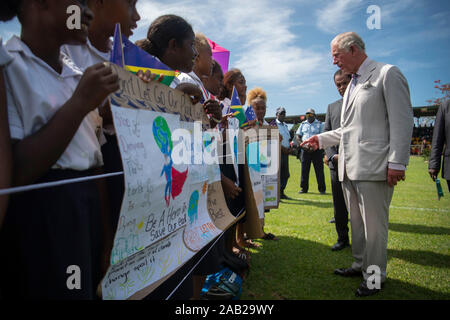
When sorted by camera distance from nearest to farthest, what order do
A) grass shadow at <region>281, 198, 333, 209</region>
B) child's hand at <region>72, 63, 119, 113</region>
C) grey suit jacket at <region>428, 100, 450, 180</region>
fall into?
child's hand at <region>72, 63, 119, 113</region> → grey suit jacket at <region>428, 100, 450, 180</region> → grass shadow at <region>281, 198, 333, 209</region>

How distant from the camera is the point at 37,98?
0.94m

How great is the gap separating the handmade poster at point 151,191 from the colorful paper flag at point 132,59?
0.24ft

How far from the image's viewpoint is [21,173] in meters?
0.90

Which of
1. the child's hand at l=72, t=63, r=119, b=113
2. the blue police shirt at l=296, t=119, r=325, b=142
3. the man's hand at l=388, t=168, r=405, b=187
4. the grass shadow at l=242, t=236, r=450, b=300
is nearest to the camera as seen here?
the child's hand at l=72, t=63, r=119, b=113

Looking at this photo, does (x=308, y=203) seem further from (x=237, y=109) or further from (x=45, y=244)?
(x=45, y=244)

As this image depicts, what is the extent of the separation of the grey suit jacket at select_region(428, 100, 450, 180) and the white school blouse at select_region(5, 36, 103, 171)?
421 centimetres

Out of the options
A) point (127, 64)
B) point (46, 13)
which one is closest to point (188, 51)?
point (127, 64)

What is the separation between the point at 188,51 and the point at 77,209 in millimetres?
1562

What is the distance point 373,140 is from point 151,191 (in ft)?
7.34

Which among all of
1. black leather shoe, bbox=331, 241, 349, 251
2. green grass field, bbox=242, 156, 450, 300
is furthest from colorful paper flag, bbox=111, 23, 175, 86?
black leather shoe, bbox=331, 241, 349, 251

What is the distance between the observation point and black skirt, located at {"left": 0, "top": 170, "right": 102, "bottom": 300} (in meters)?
0.89

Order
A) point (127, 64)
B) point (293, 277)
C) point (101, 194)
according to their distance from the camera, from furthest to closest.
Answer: point (293, 277), point (127, 64), point (101, 194)

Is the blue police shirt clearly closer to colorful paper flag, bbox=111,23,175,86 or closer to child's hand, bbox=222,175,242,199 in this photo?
child's hand, bbox=222,175,242,199
